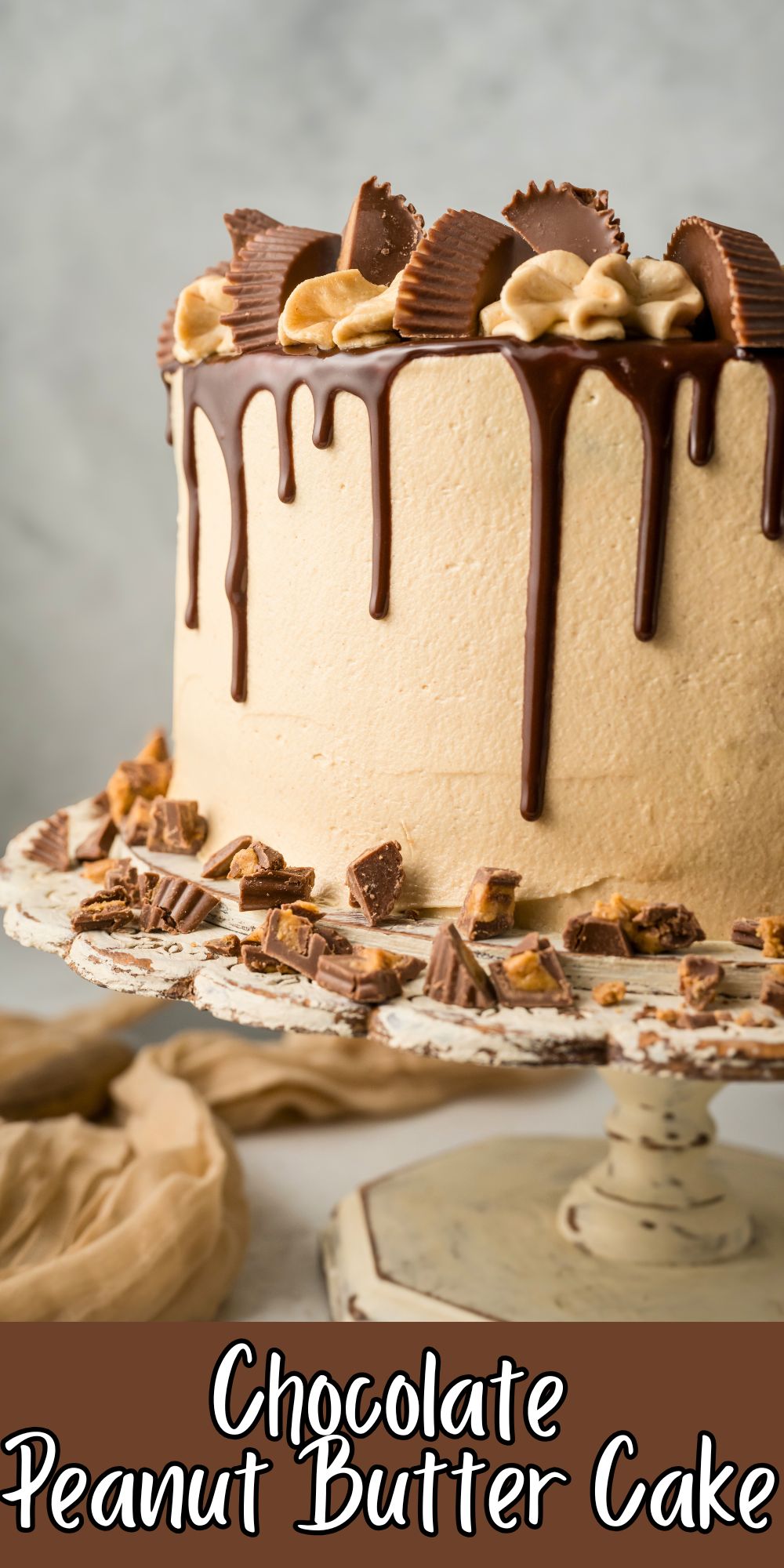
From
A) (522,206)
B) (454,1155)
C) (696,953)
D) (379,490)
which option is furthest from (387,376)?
(454,1155)

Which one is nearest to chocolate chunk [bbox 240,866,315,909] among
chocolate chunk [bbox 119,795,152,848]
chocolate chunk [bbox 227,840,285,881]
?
chocolate chunk [bbox 227,840,285,881]

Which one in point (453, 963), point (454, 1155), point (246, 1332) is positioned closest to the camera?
point (453, 963)

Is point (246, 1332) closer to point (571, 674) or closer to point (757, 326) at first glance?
Result: point (571, 674)

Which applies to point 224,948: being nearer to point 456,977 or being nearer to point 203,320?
point 456,977

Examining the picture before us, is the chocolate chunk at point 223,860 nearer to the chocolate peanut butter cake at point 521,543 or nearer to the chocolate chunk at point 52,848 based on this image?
the chocolate peanut butter cake at point 521,543

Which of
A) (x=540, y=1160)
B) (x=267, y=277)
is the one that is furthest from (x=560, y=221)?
(x=540, y=1160)

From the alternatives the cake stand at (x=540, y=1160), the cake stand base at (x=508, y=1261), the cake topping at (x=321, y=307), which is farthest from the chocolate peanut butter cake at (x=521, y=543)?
the cake stand base at (x=508, y=1261)

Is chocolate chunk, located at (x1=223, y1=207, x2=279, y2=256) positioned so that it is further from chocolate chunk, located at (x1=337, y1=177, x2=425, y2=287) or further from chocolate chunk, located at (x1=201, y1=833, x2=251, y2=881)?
chocolate chunk, located at (x1=201, y1=833, x2=251, y2=881)
